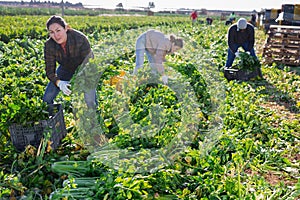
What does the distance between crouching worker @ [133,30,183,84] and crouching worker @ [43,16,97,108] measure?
102cm

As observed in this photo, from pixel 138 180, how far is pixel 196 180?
1.87 feet

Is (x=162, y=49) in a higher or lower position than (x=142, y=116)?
higher

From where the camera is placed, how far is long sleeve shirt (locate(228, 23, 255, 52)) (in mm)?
7020

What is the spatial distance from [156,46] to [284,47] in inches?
202

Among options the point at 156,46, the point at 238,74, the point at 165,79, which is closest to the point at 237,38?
the point at 238,74

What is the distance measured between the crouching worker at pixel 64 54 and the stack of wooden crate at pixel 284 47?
233 inches

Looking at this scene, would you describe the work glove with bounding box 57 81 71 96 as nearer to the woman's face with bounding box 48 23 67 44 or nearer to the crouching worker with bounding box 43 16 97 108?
the crouching worker with bounding box 43 16 97 108

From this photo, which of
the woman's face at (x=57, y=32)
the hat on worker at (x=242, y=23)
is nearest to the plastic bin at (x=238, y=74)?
the hat on worker at (x=242, y=23)

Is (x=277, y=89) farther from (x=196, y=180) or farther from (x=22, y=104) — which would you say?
(x=22, y=104)

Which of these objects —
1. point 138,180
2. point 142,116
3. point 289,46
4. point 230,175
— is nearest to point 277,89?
point 289,46

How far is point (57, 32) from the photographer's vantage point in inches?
146

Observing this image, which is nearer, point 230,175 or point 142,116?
point 230,175

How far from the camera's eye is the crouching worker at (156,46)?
4727mm

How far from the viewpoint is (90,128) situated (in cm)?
379
